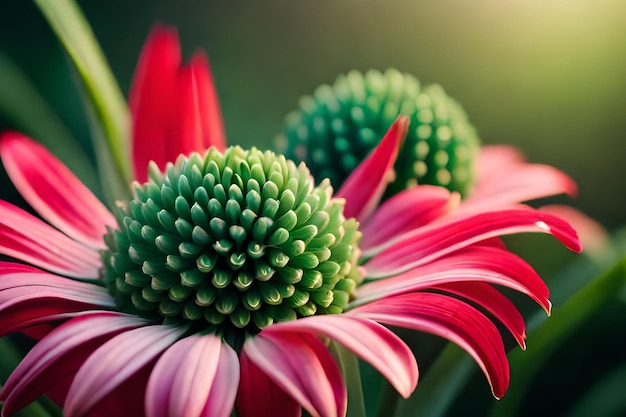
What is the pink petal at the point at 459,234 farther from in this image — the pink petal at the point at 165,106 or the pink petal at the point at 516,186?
the pink petal at the point at 165,106

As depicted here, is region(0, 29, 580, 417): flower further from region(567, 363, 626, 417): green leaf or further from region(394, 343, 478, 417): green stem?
region(567, 363, 626, 417): green leaf

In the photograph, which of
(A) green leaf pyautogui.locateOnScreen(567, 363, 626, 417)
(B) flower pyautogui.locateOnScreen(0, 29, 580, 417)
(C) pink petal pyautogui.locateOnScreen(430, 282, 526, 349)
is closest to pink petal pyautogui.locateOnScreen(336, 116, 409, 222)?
(B) flower pyautogui.locateOnScreen(0, 29, 580, 417)

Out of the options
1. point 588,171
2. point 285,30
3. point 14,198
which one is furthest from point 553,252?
point 14,198

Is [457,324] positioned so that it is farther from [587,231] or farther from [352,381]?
[587,231]

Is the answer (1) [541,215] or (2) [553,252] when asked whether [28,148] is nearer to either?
(1) [541,215]

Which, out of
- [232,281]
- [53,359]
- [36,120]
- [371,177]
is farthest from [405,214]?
[36,120]

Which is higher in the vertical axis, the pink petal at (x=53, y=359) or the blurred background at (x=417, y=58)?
the blurred background at (x=417, y=58)

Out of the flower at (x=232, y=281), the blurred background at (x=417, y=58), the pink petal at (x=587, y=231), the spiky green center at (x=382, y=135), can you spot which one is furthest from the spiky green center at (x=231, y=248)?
the blurred background at (x=417, y=58)
